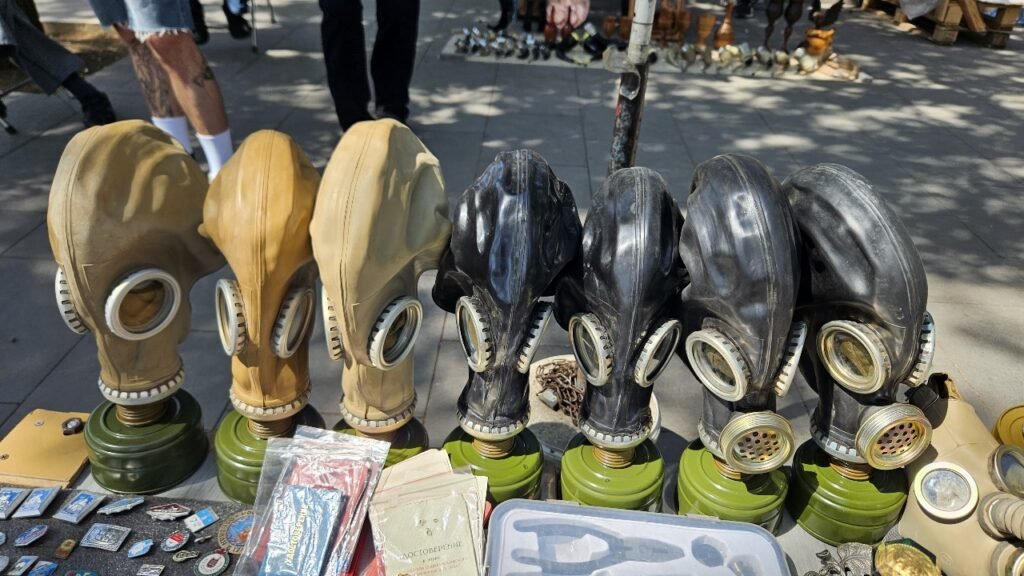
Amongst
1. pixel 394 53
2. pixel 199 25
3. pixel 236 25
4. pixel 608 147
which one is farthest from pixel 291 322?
pixel 236 25

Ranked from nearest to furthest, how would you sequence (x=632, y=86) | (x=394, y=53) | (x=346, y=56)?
(x=632, y=86) → (x=346, y=56) → (x=394, y=53)

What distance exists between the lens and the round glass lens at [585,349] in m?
1.43

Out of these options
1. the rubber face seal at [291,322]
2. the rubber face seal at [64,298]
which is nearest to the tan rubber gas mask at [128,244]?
the rubber face seal at [64,298]

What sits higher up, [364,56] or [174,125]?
[364,56]

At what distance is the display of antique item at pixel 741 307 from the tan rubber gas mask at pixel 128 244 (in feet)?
3.63

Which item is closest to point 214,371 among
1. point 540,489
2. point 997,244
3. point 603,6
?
point 540,489

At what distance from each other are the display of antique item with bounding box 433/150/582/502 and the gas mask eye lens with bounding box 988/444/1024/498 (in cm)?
105

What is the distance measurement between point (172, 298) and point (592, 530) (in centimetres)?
109

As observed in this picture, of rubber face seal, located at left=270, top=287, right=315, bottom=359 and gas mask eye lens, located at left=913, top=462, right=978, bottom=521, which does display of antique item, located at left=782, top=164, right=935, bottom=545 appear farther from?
rubber face seal, located at left=270, top=287, right=315, bottom=359

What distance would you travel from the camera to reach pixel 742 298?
4.14ft

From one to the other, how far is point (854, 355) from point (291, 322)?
1210mm

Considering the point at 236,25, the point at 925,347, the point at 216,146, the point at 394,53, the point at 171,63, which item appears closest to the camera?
the point at 925,347

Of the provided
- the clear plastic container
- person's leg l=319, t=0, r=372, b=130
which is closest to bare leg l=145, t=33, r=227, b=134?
person's leg l=319, t=0, r=372, b=130

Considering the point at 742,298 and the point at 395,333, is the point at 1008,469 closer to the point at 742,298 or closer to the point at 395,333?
the point at 742,298
